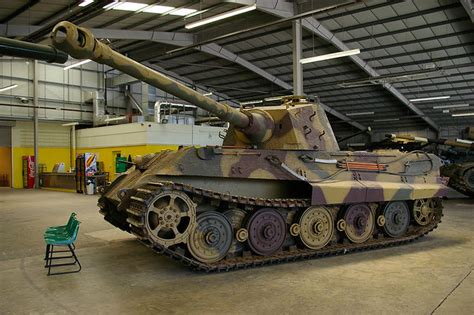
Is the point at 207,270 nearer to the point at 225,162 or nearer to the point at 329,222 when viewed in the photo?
the point at 225,162

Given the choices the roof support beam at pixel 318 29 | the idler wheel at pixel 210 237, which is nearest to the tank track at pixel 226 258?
the idler wheel at pixel 210 237

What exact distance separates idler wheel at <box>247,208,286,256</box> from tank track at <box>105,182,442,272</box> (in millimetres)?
145

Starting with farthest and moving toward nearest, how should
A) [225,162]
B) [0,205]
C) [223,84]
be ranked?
1. [223,84]
2. [0,205]
3. [225,162]

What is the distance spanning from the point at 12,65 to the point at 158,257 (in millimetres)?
24011

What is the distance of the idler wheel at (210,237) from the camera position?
7.11 meters

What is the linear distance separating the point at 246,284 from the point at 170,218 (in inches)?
58.9

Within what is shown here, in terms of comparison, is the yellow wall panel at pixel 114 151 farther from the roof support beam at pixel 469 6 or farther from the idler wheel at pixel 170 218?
the idler wheel at pixel 170 218

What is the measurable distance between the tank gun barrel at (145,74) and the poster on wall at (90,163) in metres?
15.6

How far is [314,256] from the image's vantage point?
8258 millimetres

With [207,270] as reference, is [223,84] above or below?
above

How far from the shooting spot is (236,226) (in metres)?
7.66

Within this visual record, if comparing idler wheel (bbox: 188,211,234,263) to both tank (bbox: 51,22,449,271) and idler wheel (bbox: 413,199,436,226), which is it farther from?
idler wheel (bbox: 413,199,436,226)

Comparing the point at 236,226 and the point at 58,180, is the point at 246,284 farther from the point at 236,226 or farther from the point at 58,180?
the point at 58,180

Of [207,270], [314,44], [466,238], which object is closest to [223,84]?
[314,44]
